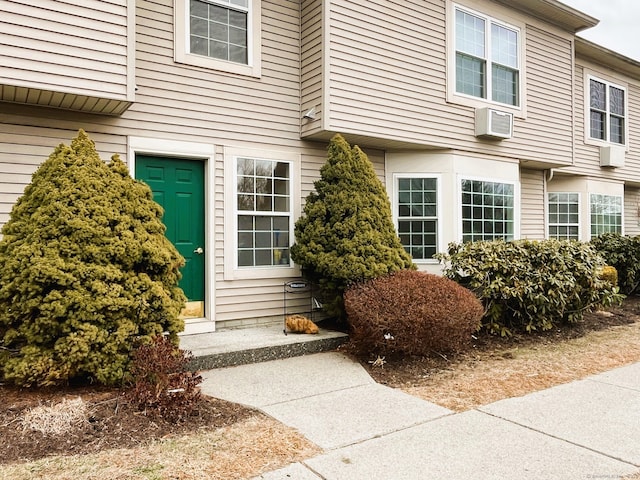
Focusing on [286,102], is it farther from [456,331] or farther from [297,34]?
[456,331]

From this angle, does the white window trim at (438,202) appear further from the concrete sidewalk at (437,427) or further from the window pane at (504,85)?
the concrete sidewalk at (437,427)

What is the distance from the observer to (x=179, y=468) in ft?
9.84

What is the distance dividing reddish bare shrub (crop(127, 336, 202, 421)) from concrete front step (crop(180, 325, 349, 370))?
3.59ft

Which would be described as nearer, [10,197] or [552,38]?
[10,197]

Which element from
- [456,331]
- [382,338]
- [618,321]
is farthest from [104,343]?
[618,321]

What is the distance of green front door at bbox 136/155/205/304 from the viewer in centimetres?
613

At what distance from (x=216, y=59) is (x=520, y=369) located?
5.34 meters

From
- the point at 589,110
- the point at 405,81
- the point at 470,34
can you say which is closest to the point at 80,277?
Answer: the point at 405,81

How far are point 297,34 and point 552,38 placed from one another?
556 centimetres

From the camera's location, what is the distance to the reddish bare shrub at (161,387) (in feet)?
12.4

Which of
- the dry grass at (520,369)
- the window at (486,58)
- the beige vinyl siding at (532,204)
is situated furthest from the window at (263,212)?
the beige vinyl siding at (532,204)

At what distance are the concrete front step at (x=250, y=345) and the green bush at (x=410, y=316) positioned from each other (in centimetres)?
48

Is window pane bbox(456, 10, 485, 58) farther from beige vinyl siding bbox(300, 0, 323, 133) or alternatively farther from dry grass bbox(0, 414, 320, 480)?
dry grass bbox(0, 414, 320, 480)

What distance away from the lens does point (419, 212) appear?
8.26 meters
